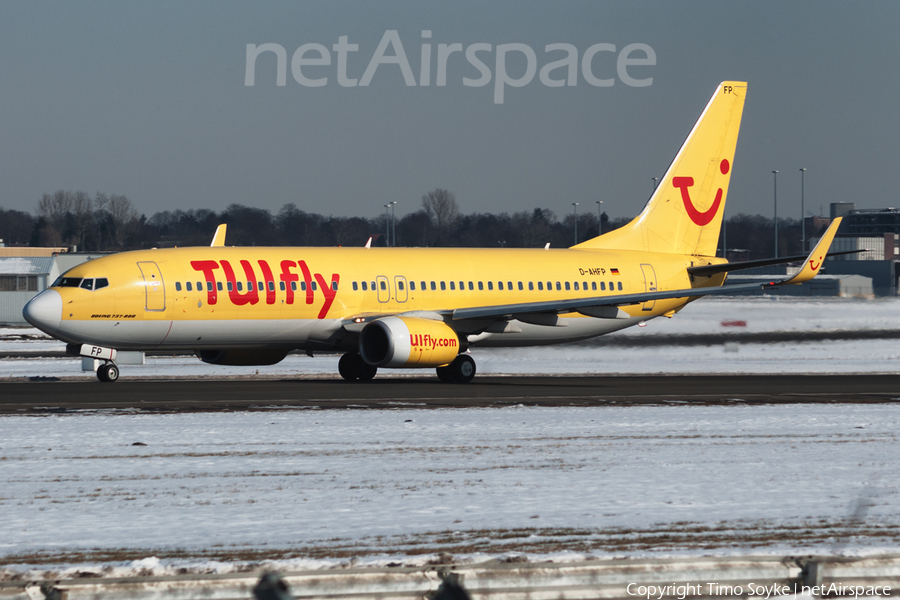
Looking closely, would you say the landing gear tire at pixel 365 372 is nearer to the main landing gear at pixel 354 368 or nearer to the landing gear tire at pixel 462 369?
the main landing gear at pixel 354 368

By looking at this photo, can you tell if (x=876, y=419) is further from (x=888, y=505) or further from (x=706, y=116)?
(x=706, y=116)

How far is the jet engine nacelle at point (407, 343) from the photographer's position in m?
26.6

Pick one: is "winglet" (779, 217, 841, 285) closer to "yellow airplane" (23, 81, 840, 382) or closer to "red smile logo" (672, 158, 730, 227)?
"yellow airplane" (23, 81, 840, 382)

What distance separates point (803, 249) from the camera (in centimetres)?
11456

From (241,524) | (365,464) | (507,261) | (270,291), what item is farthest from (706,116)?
(241,524)

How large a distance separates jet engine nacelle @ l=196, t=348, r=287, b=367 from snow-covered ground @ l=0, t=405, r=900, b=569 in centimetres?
1079

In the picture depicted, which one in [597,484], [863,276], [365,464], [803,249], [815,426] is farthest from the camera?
[803,249]

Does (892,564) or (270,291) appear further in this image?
(270,291)

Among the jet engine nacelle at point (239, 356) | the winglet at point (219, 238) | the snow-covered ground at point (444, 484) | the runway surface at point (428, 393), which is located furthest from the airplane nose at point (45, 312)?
the snow-covered ground at point (444, 484)

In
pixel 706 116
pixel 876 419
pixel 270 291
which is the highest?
pixel 706 116

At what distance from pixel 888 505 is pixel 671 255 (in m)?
25.8

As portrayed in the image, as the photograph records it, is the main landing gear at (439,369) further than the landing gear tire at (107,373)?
Yes

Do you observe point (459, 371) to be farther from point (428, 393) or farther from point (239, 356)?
point (239, 356)

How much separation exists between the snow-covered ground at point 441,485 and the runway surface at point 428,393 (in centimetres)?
236
